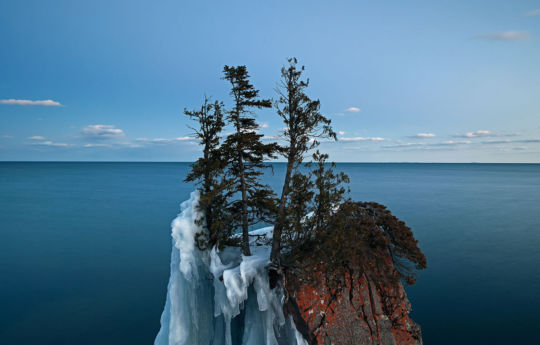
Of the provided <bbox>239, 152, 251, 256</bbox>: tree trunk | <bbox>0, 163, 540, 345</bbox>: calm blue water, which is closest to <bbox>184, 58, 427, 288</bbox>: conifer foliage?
<bbox>239, 152, 251, 256</bbox>: tree trunk

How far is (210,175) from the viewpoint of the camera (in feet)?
52.2

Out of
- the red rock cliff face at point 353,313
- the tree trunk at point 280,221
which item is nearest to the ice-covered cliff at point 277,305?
the red rock cliff face at point 353,313

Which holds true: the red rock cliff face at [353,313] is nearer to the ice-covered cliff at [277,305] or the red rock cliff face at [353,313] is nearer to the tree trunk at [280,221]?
the ice-covered cliff at [277,305]

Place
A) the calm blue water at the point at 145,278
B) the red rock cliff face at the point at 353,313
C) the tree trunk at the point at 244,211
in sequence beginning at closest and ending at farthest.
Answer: the red rock cliff face at the point at 353,313 → the tree trunk at the point at 244,211 → the calm blue water at the point at 145,278

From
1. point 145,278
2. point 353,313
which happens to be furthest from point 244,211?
point 145,278

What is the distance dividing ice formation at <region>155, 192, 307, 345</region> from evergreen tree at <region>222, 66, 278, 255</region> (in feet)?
5.97

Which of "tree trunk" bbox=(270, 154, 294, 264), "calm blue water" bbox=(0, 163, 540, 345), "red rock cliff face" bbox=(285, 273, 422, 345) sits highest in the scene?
"tree trunk" bbox=(270, 154, 294, 264)

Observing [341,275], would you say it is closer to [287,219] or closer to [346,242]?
[346,242]

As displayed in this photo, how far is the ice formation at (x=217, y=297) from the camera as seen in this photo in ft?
45.5

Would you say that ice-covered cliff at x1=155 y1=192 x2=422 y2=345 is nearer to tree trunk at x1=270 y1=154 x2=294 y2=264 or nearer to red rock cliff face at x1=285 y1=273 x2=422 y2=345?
red rock cliff face at x1=285 y1=273 x2=422 y2=345

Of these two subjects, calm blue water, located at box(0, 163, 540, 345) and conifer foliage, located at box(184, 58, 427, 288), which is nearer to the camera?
conifer foliage, located at box(184, 58, 427, 288)

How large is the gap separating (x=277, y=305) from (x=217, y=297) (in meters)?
2.85

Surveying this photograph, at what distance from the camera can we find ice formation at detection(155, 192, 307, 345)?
546 inches

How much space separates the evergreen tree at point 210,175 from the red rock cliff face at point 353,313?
198 inches
